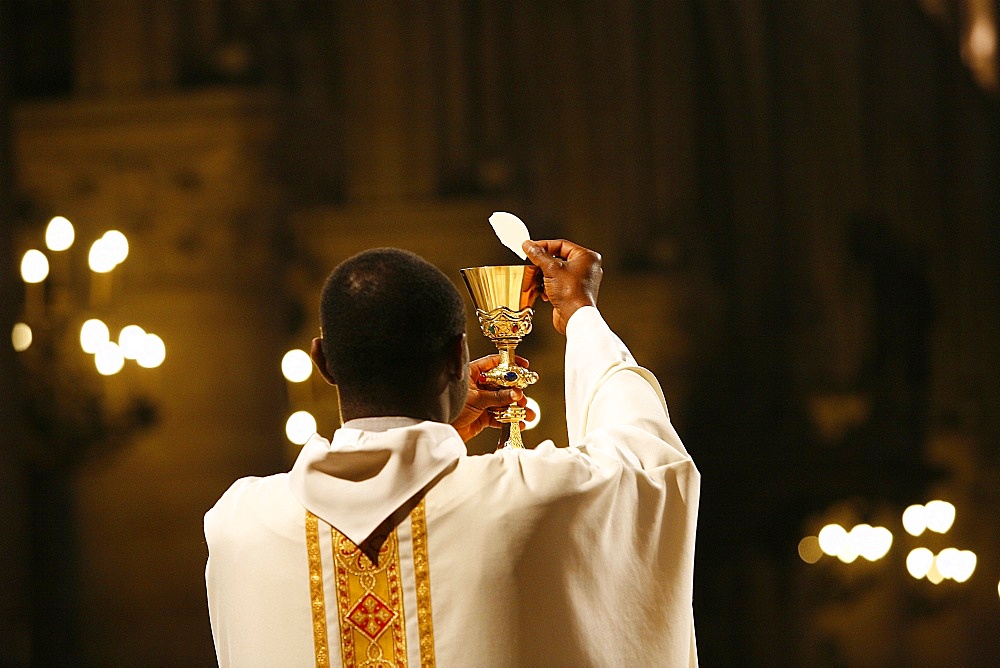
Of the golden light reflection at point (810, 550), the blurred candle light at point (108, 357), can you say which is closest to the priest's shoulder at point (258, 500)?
the blurred candle light at point (108, 357)

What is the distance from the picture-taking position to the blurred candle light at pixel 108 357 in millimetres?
5535

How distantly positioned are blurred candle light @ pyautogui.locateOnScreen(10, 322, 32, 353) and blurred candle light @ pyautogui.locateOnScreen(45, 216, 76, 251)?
0.66 m

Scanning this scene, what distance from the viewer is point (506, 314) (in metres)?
2.12

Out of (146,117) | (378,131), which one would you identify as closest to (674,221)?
(378,131)

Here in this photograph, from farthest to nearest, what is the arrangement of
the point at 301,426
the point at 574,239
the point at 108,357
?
the point at 574,239 → the point at 301,426 → the point at 108,357

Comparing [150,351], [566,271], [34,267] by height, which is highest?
[566,271]

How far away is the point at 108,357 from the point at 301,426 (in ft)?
3.34

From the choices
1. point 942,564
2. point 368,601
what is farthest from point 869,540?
point 368,601

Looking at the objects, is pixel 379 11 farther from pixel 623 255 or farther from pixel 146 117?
pixel 623 255

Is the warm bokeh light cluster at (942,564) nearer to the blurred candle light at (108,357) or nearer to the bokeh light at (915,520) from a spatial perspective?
the bokeh light at (915,520)

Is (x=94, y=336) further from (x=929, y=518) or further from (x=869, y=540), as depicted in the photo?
(x=929, y=518)

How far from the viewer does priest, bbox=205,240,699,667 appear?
5.41 ft

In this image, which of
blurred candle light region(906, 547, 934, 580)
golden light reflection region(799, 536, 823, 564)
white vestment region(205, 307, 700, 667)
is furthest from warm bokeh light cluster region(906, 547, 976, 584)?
white vestment region(205, 307, 700, 667)

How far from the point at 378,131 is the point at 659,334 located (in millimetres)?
1962
